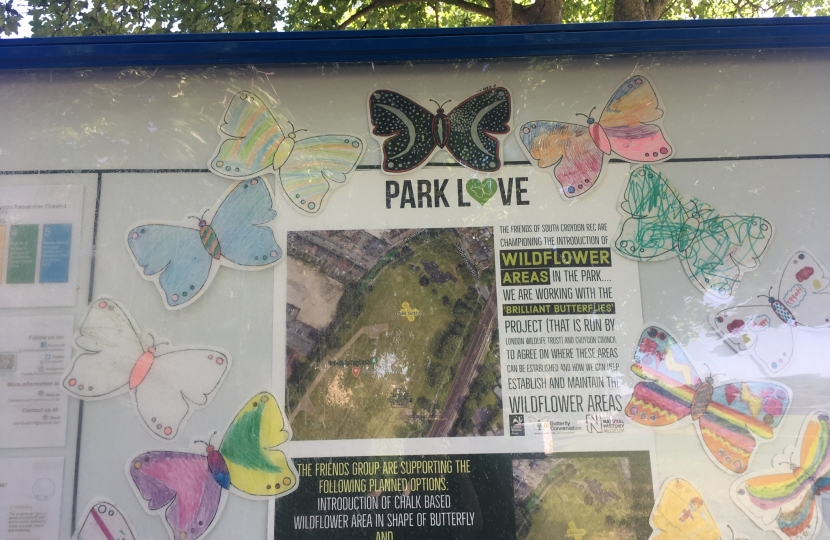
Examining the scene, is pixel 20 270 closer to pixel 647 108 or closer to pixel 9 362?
pixel 9 362

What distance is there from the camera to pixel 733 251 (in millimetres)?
2430

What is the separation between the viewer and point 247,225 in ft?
7.98

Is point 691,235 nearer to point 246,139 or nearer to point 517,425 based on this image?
point 517,425

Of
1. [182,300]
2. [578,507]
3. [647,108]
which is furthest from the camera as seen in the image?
[647,108]

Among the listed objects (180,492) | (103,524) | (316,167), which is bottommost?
→ (103,524)

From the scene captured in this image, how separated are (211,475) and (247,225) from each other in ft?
3.07

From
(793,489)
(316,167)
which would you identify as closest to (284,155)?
(316,167)

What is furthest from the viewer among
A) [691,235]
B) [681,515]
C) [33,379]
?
[691,235]

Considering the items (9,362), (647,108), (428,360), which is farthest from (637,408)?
(9,362)

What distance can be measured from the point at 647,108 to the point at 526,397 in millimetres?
1270

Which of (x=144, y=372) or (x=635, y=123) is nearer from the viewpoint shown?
(x=144, y=372)

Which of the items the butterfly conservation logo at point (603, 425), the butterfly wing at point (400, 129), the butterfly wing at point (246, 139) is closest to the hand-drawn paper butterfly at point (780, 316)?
the butterfly conservation logo at point (603, 425)

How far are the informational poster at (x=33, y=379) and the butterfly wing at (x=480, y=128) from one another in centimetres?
165

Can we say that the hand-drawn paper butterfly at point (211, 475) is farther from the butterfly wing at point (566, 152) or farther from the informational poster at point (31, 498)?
the butterfly wing at point (566, 152)
